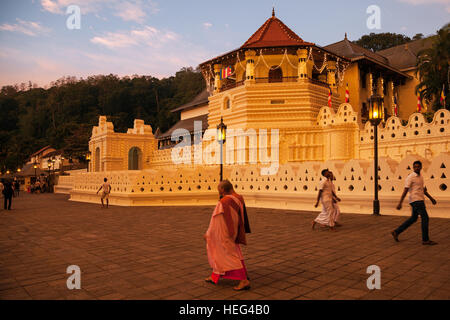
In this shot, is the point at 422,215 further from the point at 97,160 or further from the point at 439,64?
the point at 97,160

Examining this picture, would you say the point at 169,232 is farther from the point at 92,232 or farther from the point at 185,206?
the point at 185,206

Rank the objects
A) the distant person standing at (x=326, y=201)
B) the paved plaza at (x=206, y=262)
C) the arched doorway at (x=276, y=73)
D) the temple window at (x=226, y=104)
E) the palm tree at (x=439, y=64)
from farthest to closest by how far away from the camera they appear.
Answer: the temple window at (x=226, y=104)
the arched doorway at (x=276, y=73)
the palm tree at (x=439, y=64)
the distant person standing at (x=326, y=201)
the paved plaza at (x=206, y=262)

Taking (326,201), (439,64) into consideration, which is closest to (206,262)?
(326,201)

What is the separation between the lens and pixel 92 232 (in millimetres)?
8383

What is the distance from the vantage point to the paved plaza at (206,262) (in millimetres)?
3934

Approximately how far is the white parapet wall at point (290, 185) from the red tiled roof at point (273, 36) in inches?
442

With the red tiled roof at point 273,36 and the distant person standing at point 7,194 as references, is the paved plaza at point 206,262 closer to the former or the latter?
the distant person standing at point 7,194

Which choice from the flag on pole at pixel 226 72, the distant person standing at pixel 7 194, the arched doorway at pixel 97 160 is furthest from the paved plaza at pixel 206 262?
the arched doorway at pixel 97 160

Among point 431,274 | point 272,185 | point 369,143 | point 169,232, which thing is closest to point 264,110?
point 369,143

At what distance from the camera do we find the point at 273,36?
2522 centimetres

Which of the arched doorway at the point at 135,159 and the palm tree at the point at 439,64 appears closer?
the palm tree at the point at 439,64

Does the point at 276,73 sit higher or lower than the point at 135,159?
higher

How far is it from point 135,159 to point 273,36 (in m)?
17.2

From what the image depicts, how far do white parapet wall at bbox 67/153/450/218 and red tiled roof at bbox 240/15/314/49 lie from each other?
11.2 metres
